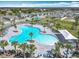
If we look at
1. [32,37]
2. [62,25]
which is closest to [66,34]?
[62,25]

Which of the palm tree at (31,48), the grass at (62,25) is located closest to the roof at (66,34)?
the grass at (62,25)

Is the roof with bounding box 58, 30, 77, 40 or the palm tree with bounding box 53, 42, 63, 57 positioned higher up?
the roof with bounding box 58, 30, 77, 40

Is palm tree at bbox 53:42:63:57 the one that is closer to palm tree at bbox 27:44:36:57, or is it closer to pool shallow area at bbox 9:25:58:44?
pool shallow area at bbox 9:25:58:44

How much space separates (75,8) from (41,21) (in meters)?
0.51

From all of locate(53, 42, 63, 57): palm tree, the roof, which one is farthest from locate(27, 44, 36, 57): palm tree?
the roof

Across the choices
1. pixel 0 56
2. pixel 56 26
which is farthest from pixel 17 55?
pixel 56 26

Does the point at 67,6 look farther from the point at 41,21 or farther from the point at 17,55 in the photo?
the point at 17,55

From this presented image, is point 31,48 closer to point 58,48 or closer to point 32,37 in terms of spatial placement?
point 32,37

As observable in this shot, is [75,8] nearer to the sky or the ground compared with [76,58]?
nearer to the sky

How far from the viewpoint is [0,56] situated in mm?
7328

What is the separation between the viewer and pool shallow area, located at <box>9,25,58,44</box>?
7.29 meters

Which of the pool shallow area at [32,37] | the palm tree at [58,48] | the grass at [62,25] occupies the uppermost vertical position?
the grass at [62,25]

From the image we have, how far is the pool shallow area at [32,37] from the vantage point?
7.29 m

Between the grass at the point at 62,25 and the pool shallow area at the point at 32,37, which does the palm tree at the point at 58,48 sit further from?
the grass at the point at 62,25
